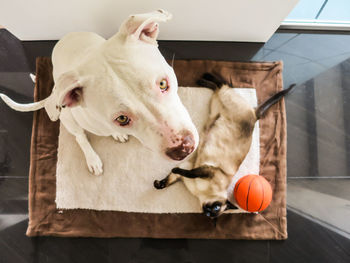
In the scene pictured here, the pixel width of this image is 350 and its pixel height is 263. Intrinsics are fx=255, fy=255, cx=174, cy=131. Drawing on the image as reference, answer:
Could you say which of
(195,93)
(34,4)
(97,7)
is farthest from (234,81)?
(34,4)

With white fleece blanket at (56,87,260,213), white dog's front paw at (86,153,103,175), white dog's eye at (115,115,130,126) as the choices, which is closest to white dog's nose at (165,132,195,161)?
white dog's eye at (115,115,130,126)

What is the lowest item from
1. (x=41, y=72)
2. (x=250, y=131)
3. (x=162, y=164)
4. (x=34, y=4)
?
(x=162, y=164)

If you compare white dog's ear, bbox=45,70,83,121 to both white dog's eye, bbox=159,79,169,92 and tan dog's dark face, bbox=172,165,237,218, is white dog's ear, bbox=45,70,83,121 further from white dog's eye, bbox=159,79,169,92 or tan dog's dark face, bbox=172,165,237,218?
tan dog's dark face, bbox=172,165,237,218

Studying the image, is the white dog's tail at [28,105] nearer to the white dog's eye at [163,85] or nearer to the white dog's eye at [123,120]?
the white dog's eye at [123,120]

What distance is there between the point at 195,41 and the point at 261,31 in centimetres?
53

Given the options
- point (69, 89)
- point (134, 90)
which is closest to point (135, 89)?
point (134, 90)

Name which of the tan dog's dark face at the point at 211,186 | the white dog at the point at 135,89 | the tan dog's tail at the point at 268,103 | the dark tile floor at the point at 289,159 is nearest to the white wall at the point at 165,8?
the dark tile floor at the point at 289,159

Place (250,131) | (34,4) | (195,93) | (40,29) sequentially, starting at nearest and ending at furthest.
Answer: (34,4) < (250,131) < (40,29) < (195,93)

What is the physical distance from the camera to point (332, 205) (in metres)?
2.14

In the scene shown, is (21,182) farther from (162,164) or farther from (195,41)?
(195,41)

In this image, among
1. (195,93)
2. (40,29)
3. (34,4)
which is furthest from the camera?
(195,93)

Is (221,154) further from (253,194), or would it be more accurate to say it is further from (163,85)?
(163,85)

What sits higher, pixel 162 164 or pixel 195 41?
pixel 195 41

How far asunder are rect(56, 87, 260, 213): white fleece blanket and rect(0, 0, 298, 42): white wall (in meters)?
0.86
